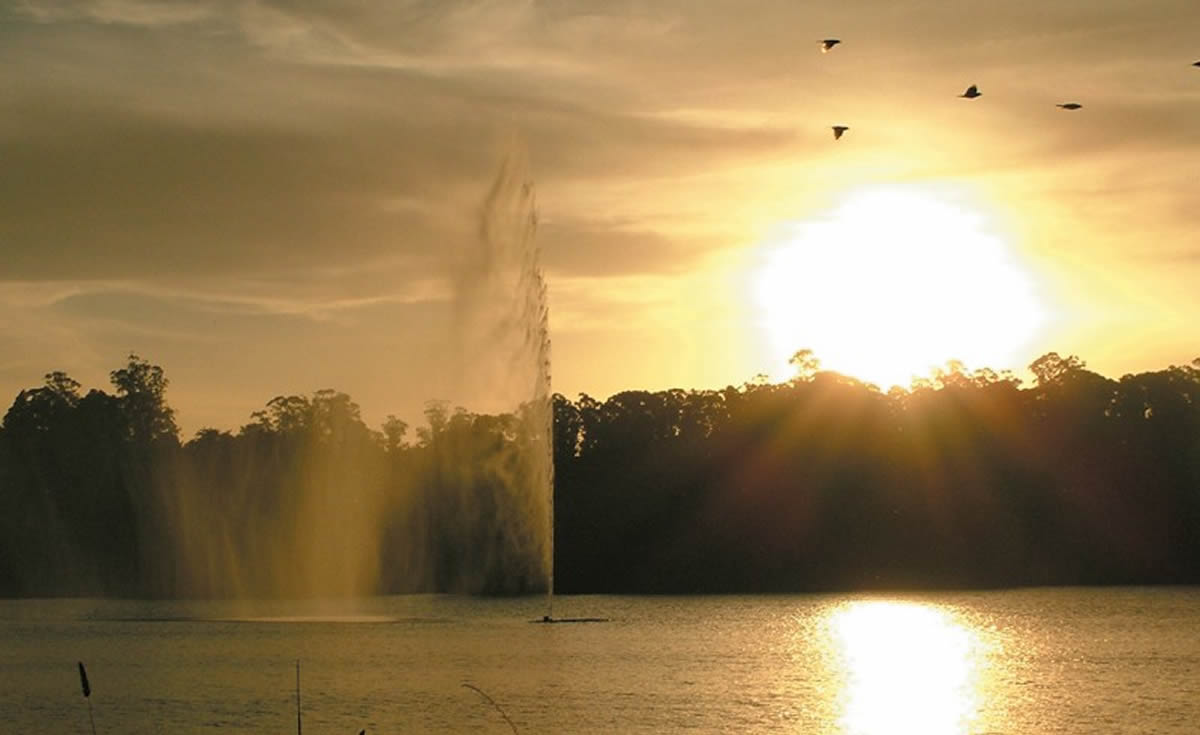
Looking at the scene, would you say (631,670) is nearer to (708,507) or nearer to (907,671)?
(907,671)

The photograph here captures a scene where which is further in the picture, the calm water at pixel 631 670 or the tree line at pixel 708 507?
the tree line at pixel 708 507

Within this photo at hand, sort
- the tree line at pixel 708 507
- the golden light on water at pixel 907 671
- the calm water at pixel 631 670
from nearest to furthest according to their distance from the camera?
the calm water at pixel 631 670, the golden light on water at pixel 907 671, the tree line at pixel 708 507

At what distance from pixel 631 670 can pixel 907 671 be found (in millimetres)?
8608

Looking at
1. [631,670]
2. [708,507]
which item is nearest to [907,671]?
[631,670]

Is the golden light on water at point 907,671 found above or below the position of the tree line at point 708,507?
below

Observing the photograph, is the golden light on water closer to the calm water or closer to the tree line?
the calm water

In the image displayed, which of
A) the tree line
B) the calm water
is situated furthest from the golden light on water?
the tree line

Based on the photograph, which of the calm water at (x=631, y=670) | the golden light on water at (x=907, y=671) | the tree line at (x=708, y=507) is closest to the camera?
the calm water at (x=631, y=670)

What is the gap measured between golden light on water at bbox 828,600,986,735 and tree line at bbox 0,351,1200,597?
25086 millimetres

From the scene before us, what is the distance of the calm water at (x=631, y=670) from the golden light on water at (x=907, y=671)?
13 centimetres

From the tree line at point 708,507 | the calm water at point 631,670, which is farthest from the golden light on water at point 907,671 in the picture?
the tree line at point 708,507

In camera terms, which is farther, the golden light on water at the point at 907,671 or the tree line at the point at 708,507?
the tree line at the point at 708,507

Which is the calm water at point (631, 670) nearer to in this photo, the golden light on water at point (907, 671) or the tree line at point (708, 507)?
the golden light on water at point (907, 671)

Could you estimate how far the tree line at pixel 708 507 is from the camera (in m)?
103
